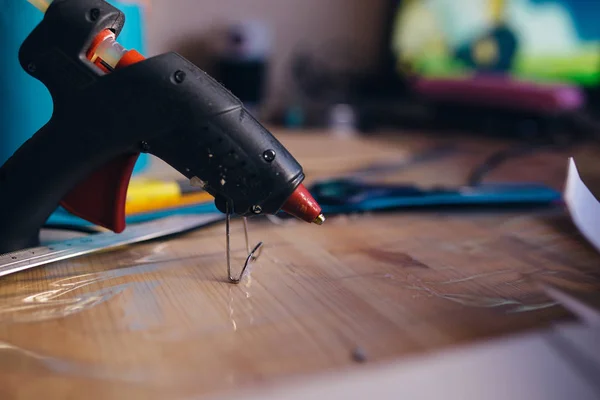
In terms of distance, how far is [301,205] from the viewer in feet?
1.24

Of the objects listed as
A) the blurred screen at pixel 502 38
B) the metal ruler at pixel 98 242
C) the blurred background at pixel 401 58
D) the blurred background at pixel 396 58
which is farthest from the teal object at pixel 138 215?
the blurred screen at pixel 502 38

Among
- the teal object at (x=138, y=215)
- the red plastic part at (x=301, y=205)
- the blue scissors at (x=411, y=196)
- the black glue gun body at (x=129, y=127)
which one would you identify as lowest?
the blue scissors at (x=411, y=196)

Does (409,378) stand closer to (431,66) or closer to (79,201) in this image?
(79,201)

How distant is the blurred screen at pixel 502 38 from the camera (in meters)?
0.86

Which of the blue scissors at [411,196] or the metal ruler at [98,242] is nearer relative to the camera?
the metal ruler at [98,242]

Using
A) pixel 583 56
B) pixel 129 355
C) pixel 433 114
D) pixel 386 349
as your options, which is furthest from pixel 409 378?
pixel 433 114

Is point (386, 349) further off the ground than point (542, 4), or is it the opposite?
point (542, 4)

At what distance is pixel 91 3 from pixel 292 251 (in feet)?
0.77

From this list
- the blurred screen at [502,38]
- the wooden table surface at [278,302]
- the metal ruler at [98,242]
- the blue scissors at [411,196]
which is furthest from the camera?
the blurred screen at [502,38]

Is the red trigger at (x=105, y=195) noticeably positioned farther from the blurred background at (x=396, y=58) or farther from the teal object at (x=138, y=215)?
the blurred background at (x=396, y=58)

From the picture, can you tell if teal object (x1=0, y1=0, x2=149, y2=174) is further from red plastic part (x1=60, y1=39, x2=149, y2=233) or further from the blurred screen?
the blurred screen

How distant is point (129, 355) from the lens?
0.29 m

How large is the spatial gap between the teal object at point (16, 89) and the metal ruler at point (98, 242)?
9cm

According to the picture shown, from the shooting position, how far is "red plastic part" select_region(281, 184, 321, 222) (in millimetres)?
376
